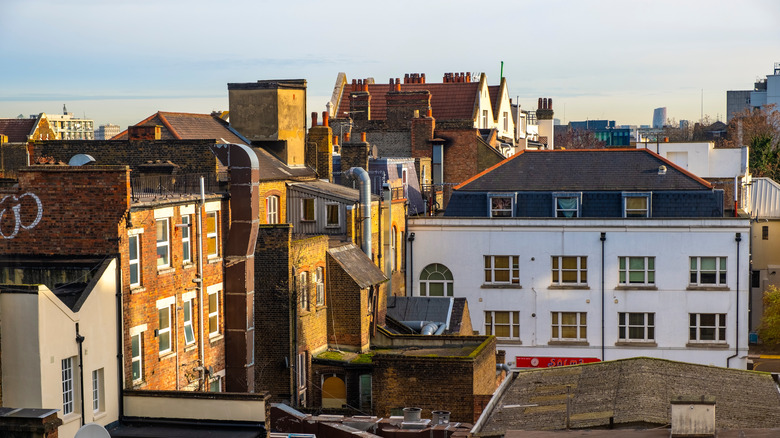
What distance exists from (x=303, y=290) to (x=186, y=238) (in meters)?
5.36

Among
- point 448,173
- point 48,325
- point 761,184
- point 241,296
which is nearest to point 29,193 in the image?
point 48,325

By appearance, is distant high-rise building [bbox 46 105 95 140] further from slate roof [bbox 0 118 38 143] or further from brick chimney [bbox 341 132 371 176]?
brick chimney [bbox 341 132 371 176]

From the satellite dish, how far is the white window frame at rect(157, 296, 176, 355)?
8.78 m

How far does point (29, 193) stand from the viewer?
81.9 ft

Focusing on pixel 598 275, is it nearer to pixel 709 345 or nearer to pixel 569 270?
pixel 569 270

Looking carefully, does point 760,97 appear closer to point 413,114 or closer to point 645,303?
point 413,114

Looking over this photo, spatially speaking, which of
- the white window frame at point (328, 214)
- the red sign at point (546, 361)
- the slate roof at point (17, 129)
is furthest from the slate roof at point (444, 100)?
the white window frame at point (328, 214)

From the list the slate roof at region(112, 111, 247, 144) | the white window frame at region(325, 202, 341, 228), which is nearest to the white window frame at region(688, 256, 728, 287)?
the white window frame at region(325, 202, 341, 228)

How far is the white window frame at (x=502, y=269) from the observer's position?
4638 cm

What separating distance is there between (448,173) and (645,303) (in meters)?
19.3

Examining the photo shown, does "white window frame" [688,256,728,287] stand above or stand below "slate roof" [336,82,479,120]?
below

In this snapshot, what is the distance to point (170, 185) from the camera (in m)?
29.2

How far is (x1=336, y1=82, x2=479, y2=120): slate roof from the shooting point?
7219cm

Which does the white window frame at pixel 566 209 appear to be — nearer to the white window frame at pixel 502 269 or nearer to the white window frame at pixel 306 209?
the white window frame at pixel 502 269
